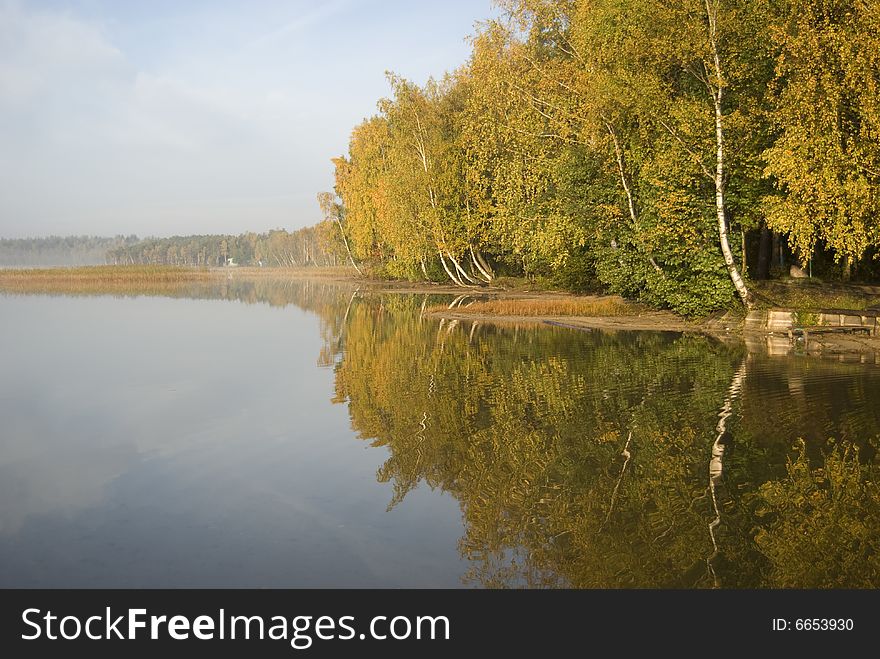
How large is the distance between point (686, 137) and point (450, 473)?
2271 cm

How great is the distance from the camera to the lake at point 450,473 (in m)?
7.59

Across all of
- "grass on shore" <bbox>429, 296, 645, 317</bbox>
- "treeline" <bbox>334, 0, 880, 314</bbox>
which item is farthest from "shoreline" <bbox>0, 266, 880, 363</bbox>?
"treeline" <bbox>334, 0, 880, 314</bbox>

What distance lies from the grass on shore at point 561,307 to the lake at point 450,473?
41.0 feet

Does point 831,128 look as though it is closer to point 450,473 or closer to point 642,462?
point 642,462

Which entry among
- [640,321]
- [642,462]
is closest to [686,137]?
[640,321]

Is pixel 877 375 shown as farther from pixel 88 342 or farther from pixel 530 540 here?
pixel 88 342

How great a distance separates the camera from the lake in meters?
7.59

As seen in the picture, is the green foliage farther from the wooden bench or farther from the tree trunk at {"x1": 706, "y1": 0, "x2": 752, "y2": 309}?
the wooden bench

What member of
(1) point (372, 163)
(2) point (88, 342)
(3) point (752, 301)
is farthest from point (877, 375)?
(1) point (372, 163)

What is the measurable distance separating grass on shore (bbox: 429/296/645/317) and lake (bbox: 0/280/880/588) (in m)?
12.5

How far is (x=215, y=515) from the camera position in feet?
30.5

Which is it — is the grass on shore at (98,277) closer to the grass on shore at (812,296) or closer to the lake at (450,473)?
the lake at (450,473)

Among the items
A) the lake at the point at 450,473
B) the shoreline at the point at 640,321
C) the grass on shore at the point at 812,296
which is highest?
the grass on shore at the point at 812,296

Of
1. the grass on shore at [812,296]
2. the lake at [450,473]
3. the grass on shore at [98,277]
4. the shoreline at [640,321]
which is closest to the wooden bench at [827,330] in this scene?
the shoreline at [640,321]
